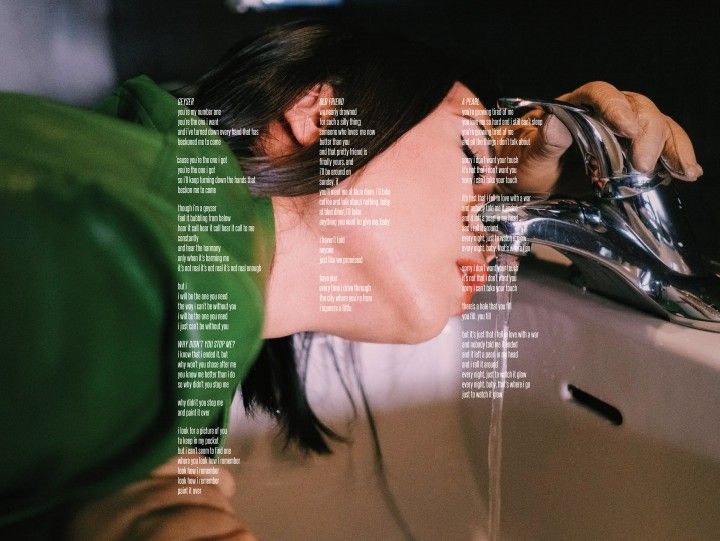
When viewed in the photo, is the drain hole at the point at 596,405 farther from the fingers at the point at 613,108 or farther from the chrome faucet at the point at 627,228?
the fingers at the point at 613,108

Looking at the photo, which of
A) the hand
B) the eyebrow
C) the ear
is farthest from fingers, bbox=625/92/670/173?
the ear

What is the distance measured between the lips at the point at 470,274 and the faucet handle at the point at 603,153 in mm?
119

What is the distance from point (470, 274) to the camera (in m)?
0.47

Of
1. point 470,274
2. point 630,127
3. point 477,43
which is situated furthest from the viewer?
point 477,43

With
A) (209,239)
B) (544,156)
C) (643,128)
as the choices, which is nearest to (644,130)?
(643,128)

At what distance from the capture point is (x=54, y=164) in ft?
0.80

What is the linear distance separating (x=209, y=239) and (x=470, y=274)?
0.85 ft

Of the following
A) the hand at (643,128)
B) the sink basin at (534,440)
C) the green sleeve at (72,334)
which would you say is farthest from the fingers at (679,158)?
the green sleeve at (72,334)

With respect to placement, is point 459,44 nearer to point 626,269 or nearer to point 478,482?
point 626,269

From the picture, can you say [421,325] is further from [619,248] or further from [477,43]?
[477,43]

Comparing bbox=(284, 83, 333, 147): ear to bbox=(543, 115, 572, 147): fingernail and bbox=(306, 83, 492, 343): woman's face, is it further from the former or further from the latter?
bbox=(543, 115, 572, 147): fingernail

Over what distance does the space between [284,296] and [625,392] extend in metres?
0.29

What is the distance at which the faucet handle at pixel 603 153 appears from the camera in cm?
38

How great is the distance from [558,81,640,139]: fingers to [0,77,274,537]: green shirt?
0.96 feet
